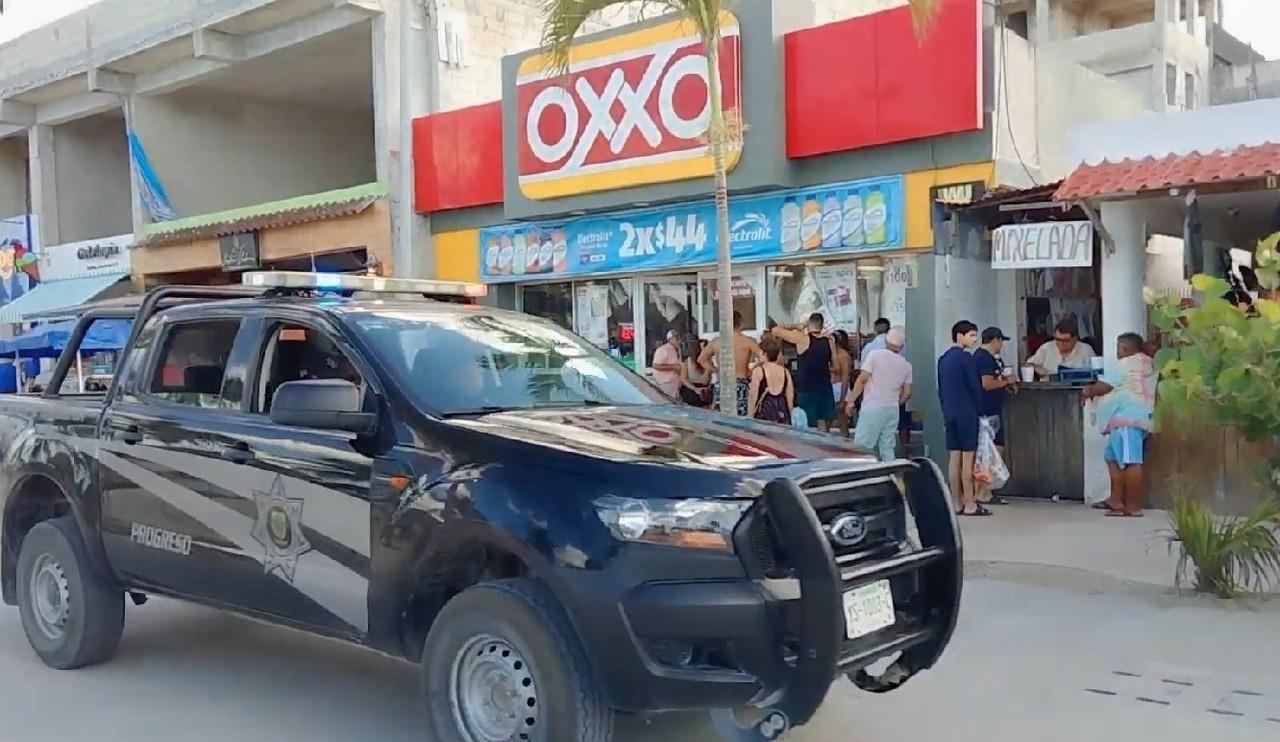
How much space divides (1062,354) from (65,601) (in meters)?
8.76

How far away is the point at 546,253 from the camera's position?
49.6 ft

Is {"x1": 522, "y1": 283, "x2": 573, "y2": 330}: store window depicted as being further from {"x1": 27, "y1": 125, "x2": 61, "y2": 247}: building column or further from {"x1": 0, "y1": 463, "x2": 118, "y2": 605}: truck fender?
{"x1": 27, "y1": 125, "x2": 61, "y2": 247}: building column

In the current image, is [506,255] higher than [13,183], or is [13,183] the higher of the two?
[13,183]

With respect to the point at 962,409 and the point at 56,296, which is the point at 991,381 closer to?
the point at 962,409

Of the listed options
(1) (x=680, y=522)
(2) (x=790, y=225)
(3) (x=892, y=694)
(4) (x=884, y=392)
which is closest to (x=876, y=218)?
(2) (x=790, y=225)

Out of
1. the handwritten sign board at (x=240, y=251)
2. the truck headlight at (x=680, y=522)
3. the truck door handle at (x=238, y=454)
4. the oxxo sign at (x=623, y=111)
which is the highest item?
the oxxo sign at (x=623, y=111)

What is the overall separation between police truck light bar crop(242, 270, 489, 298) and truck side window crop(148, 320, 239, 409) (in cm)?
25

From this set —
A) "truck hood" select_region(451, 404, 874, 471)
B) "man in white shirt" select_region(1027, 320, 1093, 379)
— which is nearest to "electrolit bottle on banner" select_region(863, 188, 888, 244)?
"man in white shirt" select_region(1027, 320, 1093, 379)

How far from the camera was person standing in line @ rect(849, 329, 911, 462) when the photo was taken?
10477 mm

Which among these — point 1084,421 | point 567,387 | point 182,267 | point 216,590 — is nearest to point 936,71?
point 1084,421

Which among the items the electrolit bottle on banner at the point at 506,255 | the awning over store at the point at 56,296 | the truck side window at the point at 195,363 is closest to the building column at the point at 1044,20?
the electrolit bottle on banner at the point at 506,255

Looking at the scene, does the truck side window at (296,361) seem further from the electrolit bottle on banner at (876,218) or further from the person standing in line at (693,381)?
the person standing in line at (693,381)

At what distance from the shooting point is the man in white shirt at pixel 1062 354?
11.0 m

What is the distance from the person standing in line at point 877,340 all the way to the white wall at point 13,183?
2289 cm
